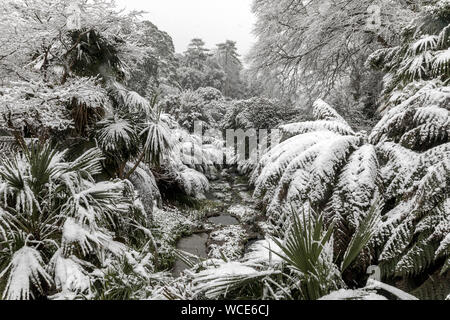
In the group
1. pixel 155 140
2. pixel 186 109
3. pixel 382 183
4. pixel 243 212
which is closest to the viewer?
pixel 382 183

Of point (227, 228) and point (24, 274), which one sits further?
point (227, 228)

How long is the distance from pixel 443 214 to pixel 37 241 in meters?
2.76

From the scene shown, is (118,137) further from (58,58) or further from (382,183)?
(382,183)

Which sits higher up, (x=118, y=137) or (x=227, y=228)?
(x=118, y=137)

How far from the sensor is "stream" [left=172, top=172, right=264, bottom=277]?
5.23 meters

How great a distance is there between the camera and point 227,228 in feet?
21.3

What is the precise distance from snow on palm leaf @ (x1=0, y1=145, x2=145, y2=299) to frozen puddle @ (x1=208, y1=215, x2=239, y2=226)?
4.69m

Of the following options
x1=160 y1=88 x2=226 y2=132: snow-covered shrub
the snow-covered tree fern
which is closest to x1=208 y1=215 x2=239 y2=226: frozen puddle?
the snow-covered tree fern

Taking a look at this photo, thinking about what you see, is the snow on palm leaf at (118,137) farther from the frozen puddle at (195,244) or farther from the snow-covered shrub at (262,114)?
the snow-covered shrub at (262,114)

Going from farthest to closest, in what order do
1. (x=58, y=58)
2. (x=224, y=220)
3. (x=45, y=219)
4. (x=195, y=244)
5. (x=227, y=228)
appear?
(x=224, y=220) < (x=227, y=228) < (x=195, y=244) < (x=58, y=58) < (x=45, y=219)

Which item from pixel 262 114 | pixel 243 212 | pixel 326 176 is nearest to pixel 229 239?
pixel 243 212

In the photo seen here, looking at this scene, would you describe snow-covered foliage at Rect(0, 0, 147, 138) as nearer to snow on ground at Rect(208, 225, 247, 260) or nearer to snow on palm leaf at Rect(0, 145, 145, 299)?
snow on palm leaf at Rect(0, 145, 145, 299)

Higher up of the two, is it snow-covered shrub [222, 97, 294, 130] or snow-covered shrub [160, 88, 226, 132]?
snow-covered shrub [160, 88, 226, 132]

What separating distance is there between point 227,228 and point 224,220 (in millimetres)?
765
